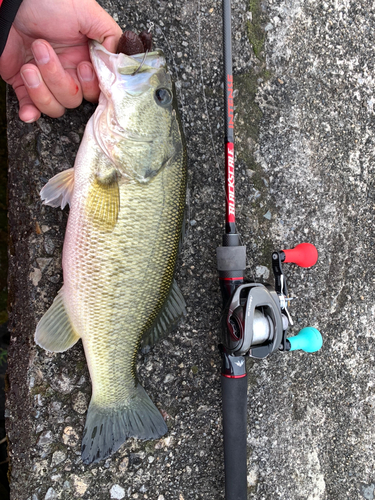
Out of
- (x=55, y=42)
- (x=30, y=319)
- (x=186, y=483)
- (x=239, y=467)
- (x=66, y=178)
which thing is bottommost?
(x=186, y=483)

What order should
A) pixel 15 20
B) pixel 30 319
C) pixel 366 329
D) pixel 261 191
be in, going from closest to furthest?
pixel 15 20
pixel 30 319
pixel 261 191
pixel 366 329

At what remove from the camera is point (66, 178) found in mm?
1650

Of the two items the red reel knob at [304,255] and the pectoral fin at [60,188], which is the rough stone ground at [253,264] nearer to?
the pectoral fin at [60,188]

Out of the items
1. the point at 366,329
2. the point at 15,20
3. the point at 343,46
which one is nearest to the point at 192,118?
the point at 15,20

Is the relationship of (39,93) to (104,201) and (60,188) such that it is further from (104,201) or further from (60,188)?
(104,201)

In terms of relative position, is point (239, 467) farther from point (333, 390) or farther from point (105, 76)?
point (105, 76)

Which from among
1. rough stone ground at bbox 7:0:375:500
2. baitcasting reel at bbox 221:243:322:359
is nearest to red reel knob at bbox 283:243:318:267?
baitcasting reel at bbox 221:243:322:359

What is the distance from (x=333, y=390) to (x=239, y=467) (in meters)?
0.87

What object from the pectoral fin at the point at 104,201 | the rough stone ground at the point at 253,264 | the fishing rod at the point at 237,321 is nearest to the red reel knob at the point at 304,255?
the fishing rod at the point at 237,321

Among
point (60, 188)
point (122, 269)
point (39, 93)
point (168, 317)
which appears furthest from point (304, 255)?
point (39, 93)

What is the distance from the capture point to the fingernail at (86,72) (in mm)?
1642

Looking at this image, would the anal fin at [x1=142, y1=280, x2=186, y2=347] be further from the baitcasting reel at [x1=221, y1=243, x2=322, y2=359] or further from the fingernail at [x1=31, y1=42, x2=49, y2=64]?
the fingernail at [x1=31, y1=42, x2=49, y2=64]

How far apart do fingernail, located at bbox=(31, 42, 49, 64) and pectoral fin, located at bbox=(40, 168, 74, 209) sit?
1.51 feet

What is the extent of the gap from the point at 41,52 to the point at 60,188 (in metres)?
0.57
